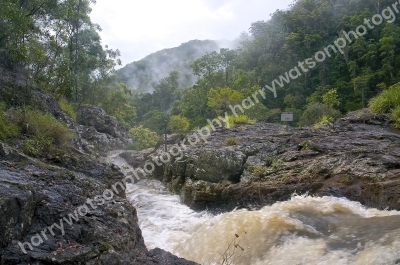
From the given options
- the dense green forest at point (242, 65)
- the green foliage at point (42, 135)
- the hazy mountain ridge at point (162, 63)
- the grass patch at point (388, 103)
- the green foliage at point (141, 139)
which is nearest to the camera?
the green foliage at point (42, 135)

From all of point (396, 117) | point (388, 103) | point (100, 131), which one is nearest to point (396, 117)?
point (396, 117)

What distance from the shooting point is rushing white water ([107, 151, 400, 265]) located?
4090 mm

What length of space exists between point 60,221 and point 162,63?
8792cm

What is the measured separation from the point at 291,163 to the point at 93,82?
57.5 feet

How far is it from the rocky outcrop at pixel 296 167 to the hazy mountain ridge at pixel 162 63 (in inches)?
2391

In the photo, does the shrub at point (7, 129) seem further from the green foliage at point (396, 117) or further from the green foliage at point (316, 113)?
the green foliage at point (316, 113)

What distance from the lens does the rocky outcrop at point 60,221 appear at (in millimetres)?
3002

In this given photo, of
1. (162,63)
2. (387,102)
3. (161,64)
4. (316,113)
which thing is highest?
A: (162,63)

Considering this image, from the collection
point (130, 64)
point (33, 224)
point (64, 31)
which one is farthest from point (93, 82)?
point (130, 64)

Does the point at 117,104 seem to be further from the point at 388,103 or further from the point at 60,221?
the point at 60,221

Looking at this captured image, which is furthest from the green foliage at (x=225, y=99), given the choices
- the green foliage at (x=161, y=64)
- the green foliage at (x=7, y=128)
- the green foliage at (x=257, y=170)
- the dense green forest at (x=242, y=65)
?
the green foliage at (x=161, y=64)

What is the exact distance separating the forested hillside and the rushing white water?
1330 centimetres

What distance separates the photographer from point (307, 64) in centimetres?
3397
